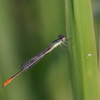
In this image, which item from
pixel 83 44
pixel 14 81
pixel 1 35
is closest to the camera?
pixel 83 44

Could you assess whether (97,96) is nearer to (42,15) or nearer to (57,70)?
(57,70)

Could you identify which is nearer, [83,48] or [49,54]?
[83,48]

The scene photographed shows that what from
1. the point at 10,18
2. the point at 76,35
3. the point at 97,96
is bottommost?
the point at 97,96

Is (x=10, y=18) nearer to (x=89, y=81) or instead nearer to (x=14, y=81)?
(x=14, y=81)

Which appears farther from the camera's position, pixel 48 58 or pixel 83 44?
pixel 48 58

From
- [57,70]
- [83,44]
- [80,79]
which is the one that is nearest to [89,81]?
[80,79]

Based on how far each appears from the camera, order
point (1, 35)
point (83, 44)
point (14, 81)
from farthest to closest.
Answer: point (14, 81) → point (1, 35) → point (83, 44)

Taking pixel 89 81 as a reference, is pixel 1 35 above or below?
above
